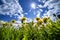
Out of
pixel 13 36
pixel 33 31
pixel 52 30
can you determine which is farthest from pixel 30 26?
pixel 52 30

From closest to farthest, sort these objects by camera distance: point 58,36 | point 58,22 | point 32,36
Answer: point 58,36 < point 58,22 < point 32,36

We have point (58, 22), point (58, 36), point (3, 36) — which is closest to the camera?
point (58, 36)

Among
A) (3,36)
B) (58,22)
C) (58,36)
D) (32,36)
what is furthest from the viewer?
(32,36)

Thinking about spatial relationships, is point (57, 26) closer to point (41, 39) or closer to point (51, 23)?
point (51, 23)

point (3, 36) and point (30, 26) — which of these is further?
point (30, 26)

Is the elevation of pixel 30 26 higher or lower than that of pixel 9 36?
higher

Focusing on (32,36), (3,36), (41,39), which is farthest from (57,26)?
(3,36)

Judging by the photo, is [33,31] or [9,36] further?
[33,31]

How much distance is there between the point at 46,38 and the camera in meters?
1.43

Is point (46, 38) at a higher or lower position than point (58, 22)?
lower

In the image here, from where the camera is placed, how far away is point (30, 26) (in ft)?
6.23

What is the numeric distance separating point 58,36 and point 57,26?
0.33 feet

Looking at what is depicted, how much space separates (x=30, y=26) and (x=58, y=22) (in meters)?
0.51

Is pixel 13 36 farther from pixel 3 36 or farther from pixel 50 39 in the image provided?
pixel 50 39
